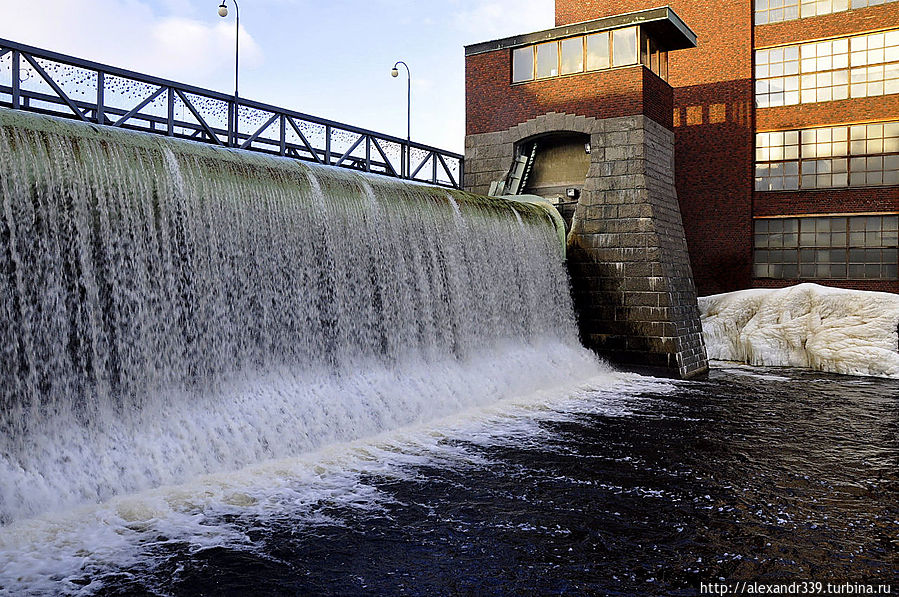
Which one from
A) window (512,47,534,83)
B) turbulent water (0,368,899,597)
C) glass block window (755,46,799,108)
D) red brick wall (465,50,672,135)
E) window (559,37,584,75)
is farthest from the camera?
glass block window (755,46,799,108)

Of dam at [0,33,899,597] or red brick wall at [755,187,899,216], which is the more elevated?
red brick wall at [755,187,899,216]

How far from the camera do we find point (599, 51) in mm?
16484

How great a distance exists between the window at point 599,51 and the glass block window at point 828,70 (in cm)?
767

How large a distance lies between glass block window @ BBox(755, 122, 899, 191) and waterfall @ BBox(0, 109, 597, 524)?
541 inches

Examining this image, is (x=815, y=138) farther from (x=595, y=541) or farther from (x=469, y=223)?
(x=595, y=541)

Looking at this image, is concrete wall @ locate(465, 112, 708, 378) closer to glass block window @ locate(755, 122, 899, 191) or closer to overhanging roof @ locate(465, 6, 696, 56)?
overhanging roof @ locate(465, 6, 696, 56)

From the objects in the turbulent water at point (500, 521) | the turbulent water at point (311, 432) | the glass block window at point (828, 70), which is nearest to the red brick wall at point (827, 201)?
the glass block window at point (828, 70)

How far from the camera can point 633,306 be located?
1506 cm

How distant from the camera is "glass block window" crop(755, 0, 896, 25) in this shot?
66.4 ft

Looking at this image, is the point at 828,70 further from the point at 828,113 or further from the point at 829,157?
the point at 829,157

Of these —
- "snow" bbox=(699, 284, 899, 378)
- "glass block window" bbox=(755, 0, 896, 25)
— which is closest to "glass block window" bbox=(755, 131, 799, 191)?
"glass block window" bbox=(755, 0, 896, 25)

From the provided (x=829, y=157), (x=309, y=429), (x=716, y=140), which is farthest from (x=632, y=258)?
(x=829, y=157)

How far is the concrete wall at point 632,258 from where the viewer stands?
14.9 m

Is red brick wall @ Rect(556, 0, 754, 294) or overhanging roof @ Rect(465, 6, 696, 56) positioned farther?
red brick wall @ Rect(556, 0, 754, 294)
